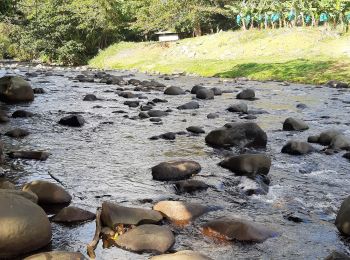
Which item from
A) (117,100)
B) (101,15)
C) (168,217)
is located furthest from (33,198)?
(101,15)

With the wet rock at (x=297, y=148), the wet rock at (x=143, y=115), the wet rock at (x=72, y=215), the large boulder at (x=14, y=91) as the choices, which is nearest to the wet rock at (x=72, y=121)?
the wet rock at (x=143, y=115)

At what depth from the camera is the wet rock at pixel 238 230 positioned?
16.6 ft

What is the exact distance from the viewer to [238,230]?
16.8 ft

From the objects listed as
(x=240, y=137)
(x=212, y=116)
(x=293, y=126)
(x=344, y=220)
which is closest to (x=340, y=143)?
(x=240, y=137)

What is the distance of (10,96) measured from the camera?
632 inches

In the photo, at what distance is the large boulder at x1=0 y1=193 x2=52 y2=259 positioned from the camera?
4465 millimetres

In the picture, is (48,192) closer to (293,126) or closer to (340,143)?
(340,143)

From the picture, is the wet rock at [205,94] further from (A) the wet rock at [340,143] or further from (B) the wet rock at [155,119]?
(A) the wet rock at [340,143]

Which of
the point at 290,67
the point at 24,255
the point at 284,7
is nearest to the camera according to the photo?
the point at 24,255

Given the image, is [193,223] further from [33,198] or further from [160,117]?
[160,117]

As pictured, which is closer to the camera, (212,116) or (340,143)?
(340,143)

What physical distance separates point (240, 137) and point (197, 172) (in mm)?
2450

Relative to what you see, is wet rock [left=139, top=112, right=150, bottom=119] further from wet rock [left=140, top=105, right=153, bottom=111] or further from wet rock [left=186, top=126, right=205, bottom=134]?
wet rock [left=186, top=126, right=205, bottom=134]

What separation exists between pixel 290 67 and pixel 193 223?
26.1 m
